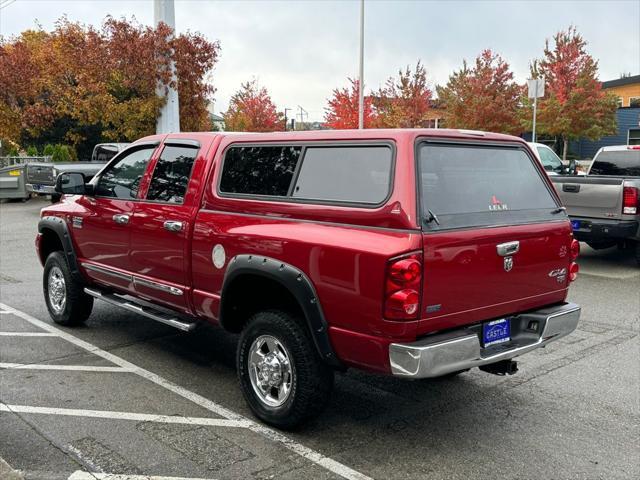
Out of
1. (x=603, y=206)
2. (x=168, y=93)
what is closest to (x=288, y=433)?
(x=603, y=206)

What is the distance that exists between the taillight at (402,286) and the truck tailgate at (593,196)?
280 inches

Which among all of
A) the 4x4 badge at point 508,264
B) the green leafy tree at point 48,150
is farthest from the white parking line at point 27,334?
the green leafy tree at point 48,150

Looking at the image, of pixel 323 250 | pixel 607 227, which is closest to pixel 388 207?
pixel 323 250

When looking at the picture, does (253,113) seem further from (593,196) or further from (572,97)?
(593,196)

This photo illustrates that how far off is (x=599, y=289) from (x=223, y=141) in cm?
607

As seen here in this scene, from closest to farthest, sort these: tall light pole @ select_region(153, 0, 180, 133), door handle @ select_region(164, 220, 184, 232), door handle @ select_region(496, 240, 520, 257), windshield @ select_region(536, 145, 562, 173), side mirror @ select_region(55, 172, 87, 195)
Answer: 1. door handle @ select_region(496, 240, 520, 257)
2. door handle @ select_region(164, 220, 184, 232)
3. side mirror @ select_region(55, 172, 87, 195)
4. windshield @ select_region(536, 145, 562, 173)
5. tall light pole @ select_region(153, 0, 180, 133)

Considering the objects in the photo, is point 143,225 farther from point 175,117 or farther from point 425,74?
point 425,74

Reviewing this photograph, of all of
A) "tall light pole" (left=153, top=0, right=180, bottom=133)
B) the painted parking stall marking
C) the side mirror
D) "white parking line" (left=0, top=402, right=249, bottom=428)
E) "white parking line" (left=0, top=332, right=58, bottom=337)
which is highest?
"tall light pole" (left=153, top=0, right=180, bottom=133)

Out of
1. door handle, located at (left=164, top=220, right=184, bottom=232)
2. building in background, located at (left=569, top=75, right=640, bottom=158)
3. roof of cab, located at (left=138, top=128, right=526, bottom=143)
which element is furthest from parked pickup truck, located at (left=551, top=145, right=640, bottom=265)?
building in background, located at (left=569, top=75, right=640, bottom=158)

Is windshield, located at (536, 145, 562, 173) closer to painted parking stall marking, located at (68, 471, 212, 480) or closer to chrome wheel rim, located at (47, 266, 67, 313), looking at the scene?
chrome wheel rim, located at (47, 266, 67, 313)

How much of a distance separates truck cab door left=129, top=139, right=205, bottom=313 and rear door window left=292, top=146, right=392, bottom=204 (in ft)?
3.53

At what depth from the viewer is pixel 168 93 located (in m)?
22.3

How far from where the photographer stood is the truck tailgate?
9.49m

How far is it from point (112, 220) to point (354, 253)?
287 cm
